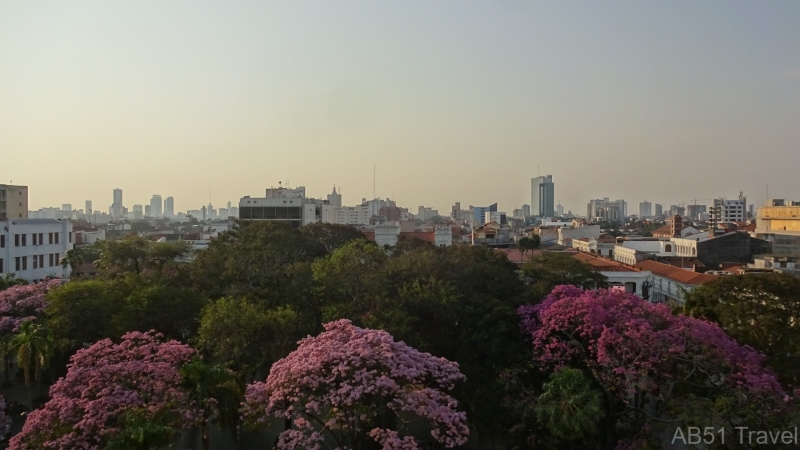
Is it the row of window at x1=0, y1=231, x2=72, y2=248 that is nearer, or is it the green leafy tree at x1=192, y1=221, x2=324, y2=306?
the green leafy tree at x1=192, y1=221, x2=324, y2=306

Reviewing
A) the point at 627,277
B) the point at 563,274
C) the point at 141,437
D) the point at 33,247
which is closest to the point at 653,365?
the point at 141,437

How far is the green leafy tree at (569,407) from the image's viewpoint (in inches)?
585

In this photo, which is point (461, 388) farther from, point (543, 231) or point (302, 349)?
point (543, 231)

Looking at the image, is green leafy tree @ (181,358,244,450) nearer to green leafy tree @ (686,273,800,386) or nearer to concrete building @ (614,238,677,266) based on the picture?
green leafy tree @ (686,273,800,386)

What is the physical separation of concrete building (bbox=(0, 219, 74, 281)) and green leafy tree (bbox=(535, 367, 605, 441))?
3705 centimetres

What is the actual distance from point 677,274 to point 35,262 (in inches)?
1760

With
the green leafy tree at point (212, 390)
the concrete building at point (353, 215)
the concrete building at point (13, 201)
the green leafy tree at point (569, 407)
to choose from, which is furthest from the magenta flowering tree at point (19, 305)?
the concrete building at point (353, 215)

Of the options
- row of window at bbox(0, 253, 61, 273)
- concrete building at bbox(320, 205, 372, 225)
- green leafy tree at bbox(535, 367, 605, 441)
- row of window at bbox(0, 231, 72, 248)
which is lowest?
green leafy tree at bbox(535, 367, 605, 441)

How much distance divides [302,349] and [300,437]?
86.9 inches

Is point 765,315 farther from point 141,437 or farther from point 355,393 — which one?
point 141,437

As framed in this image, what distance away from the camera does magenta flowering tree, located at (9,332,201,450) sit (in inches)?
542

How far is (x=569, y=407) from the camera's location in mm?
15039

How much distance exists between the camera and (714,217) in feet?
404

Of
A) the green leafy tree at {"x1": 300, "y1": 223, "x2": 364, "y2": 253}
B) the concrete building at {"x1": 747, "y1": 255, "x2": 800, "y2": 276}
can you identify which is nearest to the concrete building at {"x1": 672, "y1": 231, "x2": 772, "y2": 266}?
the concrete building at {"x1": 747, "y1": 255, "x2": 800, "y2": 276}
